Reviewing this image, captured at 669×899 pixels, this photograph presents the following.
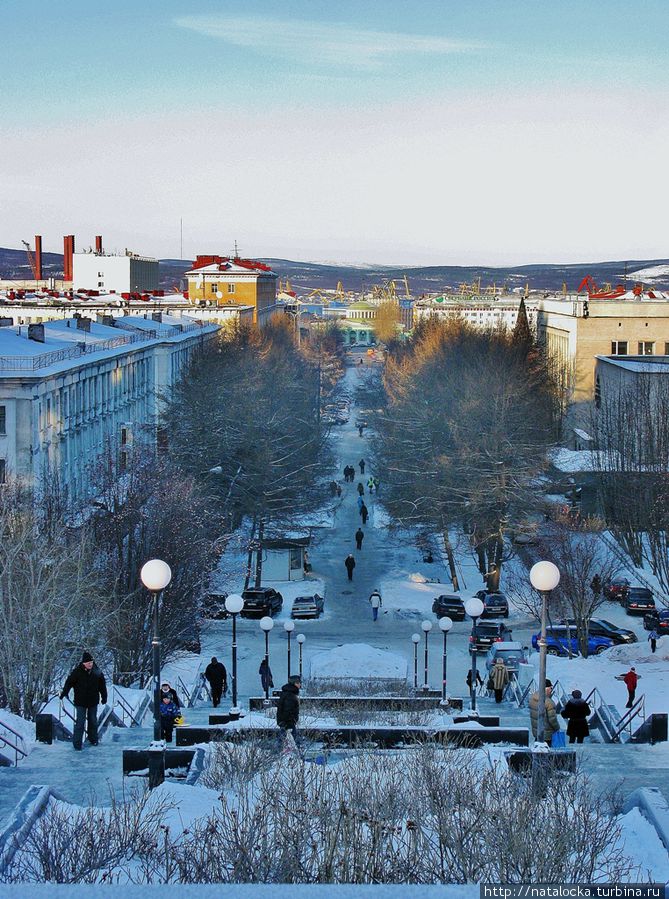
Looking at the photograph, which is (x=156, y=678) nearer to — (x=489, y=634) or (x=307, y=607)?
(x=489, y=634)

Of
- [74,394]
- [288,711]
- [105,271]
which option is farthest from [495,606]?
[105,271]

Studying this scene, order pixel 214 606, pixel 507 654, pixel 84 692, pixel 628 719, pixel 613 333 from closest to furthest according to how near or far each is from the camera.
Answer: pixel 84 692 < pixel 628 719 < pixel 507 654 < pixel 214 606 < pixel 613 333

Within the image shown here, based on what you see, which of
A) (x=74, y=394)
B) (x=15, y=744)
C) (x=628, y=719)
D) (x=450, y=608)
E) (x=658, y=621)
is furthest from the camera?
(x=74, y=394)

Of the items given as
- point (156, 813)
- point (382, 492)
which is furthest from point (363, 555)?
point (156, 813)

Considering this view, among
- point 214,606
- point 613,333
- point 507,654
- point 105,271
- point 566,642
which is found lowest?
point 566,642

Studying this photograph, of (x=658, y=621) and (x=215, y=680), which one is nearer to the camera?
(x=215, y=680)

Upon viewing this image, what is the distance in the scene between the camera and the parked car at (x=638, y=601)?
35625 mm

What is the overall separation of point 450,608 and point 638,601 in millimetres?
5415

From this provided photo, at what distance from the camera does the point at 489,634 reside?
31812 mm

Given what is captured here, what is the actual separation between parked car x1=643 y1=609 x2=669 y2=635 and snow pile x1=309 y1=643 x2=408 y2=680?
8.23 m

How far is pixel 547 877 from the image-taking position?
808 centimetres

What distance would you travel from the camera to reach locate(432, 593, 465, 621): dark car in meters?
35.8

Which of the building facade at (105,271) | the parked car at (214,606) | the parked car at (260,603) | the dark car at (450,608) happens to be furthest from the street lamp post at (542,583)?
the building facade at (105,271)

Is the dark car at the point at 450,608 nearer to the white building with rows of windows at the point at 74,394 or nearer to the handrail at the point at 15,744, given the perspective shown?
the white building with rows of windows at the point at 74,394
